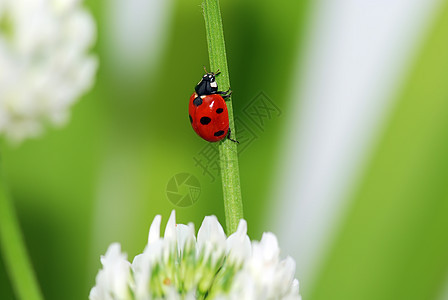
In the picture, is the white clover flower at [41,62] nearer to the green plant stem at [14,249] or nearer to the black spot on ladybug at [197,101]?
the green plant stem at [14,249]

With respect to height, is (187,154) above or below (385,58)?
below

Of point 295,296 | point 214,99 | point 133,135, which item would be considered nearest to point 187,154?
point 133,135

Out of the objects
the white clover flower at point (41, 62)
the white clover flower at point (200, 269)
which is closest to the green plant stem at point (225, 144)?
the white clover flower at point (200, 269)

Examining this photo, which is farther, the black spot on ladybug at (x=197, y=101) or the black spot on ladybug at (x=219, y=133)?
the black spot on ladybug at (x=197, y=101)

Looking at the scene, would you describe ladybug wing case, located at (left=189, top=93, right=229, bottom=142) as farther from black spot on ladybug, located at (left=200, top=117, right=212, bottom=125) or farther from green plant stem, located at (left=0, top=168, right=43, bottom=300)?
green plant stem, located at (left=0, top=168, right=43, bottom=300)

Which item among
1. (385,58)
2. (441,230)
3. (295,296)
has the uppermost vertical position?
(385,58)

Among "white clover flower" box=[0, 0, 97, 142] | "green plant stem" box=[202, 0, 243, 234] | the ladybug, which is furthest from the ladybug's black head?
"white clover flower" box=[0, 0, 97, 142]

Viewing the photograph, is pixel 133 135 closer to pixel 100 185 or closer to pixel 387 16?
pixel 100 185
